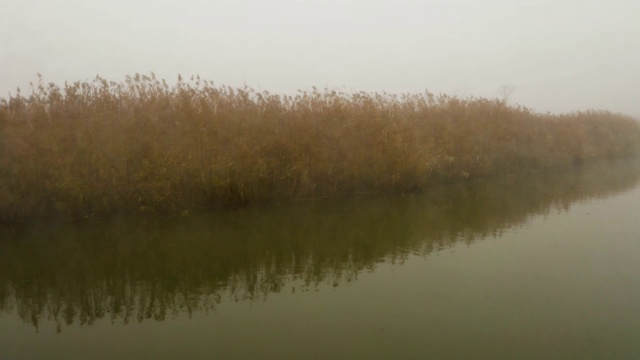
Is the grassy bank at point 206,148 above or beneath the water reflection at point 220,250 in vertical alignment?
above

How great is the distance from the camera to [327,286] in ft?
15.4

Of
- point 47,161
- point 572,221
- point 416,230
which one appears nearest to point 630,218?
point 572,221

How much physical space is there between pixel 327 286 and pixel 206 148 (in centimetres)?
417

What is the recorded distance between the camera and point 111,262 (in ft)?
18.1

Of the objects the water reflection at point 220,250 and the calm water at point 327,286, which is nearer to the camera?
the calm water at point 327,286

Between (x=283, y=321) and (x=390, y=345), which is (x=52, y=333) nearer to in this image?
(x=283, y=321)

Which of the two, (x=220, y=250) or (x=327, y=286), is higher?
(x=220, y=250)

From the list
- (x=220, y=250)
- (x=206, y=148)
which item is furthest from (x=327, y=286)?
(x=206, y=148)

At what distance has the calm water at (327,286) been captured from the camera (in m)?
3.51

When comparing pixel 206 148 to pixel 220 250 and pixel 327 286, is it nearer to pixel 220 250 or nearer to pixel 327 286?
pixel 220 250

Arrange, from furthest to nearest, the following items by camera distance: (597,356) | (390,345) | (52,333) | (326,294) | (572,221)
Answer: (572,221), (326,294), (52,333), (390,345), (597,356)

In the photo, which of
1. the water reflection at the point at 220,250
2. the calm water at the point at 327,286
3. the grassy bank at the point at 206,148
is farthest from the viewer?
the grassy bank at the point at 206,148

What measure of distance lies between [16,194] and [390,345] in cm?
614

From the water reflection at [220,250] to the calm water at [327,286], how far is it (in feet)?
0.09
